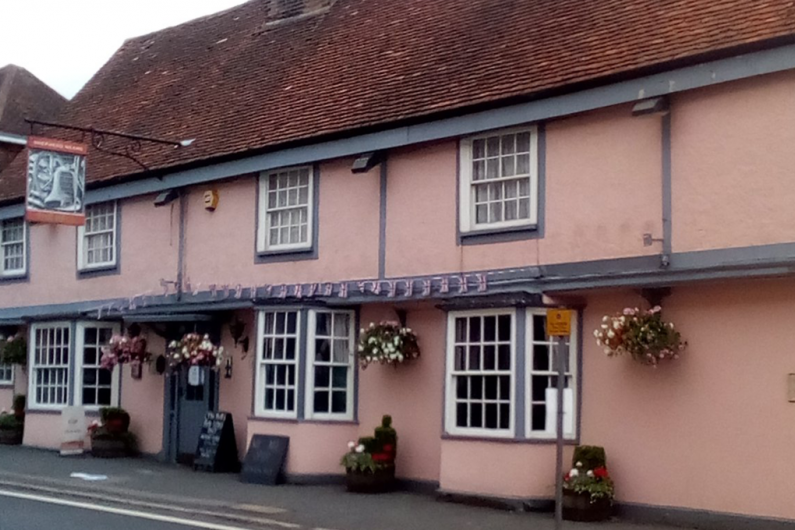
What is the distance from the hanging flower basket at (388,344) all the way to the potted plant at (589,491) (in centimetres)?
339

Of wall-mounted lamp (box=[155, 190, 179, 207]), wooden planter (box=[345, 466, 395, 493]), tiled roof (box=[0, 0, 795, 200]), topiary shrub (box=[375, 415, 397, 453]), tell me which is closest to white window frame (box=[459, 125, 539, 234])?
tiled roof (box=[0, 0, 795, 200])

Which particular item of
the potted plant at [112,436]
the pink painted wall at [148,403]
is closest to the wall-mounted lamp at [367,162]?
the pink painted wall at [148,403]

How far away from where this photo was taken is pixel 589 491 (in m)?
13.6

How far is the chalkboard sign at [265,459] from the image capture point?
17.2m

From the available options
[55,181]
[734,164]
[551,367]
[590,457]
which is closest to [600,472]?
[590,457]

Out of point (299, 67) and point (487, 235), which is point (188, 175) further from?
point (487, 235)

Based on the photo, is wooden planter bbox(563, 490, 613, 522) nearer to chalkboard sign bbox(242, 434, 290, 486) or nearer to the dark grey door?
chalkboard sign bbox(242, 434, 290, 486)

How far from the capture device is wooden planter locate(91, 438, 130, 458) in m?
21.2

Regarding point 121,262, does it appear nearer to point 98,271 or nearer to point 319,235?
point 98,271

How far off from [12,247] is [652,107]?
648 inches

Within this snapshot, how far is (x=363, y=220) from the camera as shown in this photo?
17.3 meters

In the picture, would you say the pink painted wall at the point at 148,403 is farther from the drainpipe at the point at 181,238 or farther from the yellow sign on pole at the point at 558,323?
the yellow sign on pole at the point at 558,323

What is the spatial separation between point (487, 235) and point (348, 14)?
7633 mm

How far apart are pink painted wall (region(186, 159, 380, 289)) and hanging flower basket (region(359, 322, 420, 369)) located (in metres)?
1.02
